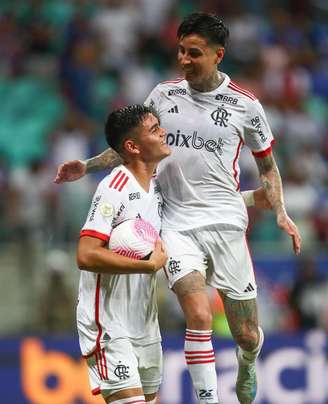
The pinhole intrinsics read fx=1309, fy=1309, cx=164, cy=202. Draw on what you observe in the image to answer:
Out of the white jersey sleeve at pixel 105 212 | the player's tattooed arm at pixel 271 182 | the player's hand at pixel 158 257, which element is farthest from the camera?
the player's tattooed arm at pixel 271 182

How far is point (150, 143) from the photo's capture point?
764 centimetres

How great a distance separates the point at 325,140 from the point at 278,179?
8.12m

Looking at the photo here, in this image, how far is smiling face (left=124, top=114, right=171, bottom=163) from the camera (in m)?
7.65

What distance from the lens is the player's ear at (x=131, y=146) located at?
7656 millimetres

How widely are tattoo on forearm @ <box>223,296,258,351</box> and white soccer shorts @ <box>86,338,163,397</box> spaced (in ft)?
2.08

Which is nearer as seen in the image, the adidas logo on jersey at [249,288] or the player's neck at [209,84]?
the player's neck at [209,84]

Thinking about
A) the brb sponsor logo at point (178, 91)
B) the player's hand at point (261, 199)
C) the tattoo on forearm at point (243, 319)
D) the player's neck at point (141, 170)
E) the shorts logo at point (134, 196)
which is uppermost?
the brb sponsor logo at point (178, 91)

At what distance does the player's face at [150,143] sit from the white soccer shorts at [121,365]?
108 centimetres

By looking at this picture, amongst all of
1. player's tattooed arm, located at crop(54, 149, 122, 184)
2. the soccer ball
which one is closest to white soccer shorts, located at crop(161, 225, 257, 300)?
the soccer ball

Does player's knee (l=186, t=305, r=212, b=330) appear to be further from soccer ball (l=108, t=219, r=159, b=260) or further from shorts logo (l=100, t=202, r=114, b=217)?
shorts logo (l=100, t=202, r=114, b=217)

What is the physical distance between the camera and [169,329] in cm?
1376

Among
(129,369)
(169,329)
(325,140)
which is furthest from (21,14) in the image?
(129,369)

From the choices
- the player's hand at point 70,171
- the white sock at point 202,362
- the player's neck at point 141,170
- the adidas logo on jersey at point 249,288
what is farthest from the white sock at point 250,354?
the player's hand at point 70,171

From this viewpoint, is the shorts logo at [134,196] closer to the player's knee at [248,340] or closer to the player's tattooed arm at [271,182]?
the player's tattooed arm at [271,182]
